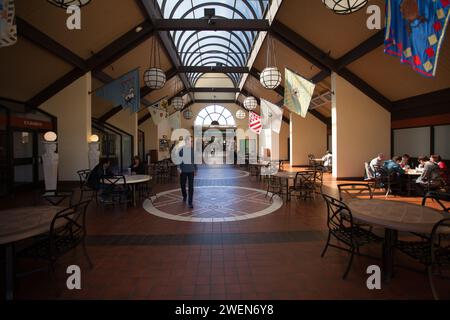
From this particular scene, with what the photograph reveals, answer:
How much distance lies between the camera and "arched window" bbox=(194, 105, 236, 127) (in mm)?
21016

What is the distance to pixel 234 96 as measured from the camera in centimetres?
2055

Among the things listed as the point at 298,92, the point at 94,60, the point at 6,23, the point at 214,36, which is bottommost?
the point at 6,23

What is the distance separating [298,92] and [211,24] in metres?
3.32

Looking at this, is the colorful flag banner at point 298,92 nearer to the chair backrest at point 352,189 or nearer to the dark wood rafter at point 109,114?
the chair backrest at point 352,189

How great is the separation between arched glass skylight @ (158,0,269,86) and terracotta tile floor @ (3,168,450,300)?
22.5 feet

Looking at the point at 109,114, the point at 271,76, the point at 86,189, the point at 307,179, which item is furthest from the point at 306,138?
the point at 86,189

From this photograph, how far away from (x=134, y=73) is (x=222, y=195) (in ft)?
13.9

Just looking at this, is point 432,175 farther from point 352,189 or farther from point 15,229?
point 15,229

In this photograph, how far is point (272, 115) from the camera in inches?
433

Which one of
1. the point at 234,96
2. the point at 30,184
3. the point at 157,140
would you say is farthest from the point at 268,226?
the point at 234,96

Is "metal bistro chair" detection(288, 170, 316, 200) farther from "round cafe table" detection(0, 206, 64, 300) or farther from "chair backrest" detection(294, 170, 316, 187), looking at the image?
"round cafe table" detection(0, 206, 64, 300)

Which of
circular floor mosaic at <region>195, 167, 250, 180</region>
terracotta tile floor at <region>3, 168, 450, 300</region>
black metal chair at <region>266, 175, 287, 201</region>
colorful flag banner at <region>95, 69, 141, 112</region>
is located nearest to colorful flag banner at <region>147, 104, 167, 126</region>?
circular floor mosaic at <region>195, 167, 250, 180</region>

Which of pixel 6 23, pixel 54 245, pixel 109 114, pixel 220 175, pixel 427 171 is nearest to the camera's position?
pixel 54 245

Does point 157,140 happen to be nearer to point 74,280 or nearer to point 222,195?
point 222,195
